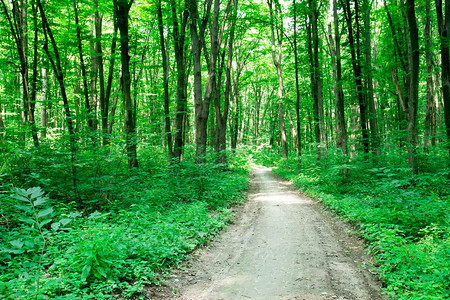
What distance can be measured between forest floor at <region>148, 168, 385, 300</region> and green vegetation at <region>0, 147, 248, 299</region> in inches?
16.5

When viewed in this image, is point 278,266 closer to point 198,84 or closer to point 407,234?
point 407,234

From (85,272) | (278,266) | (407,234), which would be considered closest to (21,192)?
(85,272)

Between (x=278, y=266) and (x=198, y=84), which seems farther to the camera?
(x=198, y=84)

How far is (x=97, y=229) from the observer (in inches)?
179

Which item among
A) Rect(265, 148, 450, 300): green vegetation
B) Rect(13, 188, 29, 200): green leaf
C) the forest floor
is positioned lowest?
the forest floor

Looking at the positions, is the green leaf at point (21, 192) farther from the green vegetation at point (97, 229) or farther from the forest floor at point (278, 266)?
the forest floor at point (278, 266)

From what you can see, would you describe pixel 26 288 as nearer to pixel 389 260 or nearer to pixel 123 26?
pixel 389 260

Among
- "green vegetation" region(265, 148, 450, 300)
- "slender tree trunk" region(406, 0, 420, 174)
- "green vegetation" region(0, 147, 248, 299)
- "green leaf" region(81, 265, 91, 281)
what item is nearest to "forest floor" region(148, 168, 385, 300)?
"green vegetation" region(265, 148, 450, 300)

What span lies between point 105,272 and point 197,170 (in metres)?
6.12

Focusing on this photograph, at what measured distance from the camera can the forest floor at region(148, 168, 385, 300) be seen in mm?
3748

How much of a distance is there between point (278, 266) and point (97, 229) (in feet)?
10.8

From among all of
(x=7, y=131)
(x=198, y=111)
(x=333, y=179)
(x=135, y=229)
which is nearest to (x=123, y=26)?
(x=198, y=111)

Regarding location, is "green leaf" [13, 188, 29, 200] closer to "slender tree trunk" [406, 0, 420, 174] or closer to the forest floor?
the forest floor

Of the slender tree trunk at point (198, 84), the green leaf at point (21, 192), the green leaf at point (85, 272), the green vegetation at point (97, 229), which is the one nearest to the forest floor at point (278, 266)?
the green vegetation at point (97, 229)
